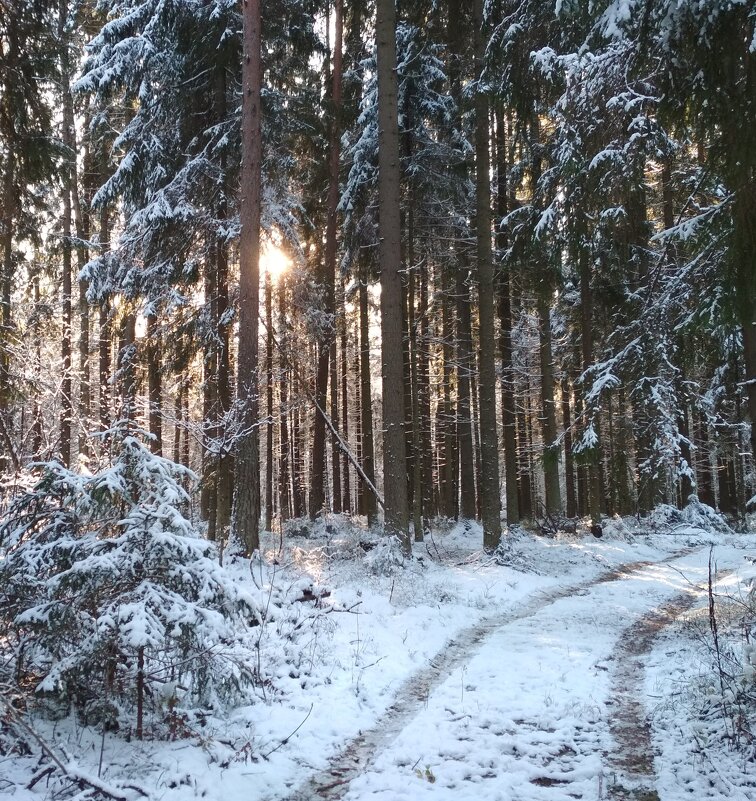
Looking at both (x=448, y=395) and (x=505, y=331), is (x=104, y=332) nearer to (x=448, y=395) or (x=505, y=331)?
(x=505, y=331)

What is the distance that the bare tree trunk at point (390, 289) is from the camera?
1115 cm

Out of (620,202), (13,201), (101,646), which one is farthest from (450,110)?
(101,646)

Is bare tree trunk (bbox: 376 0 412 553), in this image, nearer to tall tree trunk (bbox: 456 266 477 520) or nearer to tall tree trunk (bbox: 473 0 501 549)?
tall tree trunk (bbox: 473 0 501 549)

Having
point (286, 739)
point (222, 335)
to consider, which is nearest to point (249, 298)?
point (222, 335)

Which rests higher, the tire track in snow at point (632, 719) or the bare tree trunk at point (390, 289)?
the bare tree trunk at point (390, 289)

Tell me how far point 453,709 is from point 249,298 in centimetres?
785

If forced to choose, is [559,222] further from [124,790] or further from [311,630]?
[124,790]

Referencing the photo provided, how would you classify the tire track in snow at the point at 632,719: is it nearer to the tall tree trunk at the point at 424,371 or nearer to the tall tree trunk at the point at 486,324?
the tall tree trunk at the point at 486,324

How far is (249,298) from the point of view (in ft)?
35.1

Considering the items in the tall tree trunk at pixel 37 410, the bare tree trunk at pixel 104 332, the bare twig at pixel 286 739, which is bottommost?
the bare twig at pixel 286 739

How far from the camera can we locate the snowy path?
4.09 m

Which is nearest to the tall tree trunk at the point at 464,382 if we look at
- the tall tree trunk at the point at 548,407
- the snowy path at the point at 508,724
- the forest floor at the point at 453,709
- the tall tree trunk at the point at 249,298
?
the tall tree trunk at the point at 548,407

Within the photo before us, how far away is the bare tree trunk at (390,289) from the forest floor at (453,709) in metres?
1.24

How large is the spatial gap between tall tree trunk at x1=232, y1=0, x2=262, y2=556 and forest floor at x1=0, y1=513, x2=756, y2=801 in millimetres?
1116
